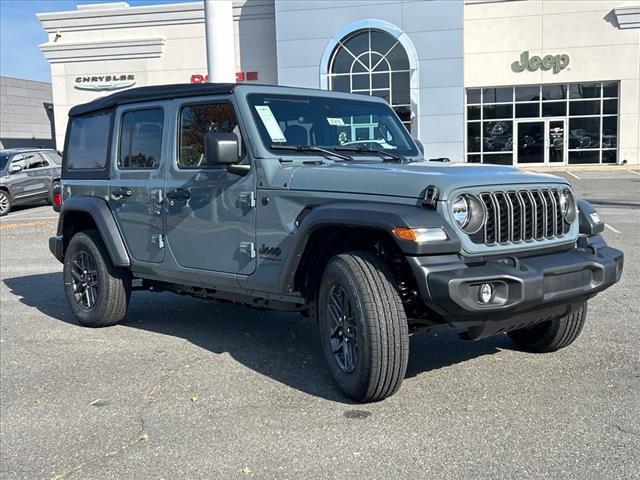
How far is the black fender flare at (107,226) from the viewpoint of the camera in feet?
19.9

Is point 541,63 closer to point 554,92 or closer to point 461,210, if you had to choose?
point 554,92

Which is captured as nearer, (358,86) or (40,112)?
(358,86)

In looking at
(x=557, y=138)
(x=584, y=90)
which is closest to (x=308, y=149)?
(x=557, y=138)

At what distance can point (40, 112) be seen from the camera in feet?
197

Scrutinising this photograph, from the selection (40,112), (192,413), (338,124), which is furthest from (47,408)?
(40,112)

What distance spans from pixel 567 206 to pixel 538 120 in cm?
2786

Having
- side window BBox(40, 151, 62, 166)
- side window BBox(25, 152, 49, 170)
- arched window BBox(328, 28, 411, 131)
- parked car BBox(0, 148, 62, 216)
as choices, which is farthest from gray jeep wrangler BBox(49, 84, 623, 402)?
arched window BBox(328, 28, 411, 131)

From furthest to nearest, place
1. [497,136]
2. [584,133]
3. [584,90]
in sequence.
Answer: [497,136] < [584,133] < [584,90]

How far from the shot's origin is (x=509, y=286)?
3873 mm

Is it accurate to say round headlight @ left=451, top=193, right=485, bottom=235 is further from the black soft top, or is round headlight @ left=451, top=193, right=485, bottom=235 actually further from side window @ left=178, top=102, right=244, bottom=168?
the black soft top

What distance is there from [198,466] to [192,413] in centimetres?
76

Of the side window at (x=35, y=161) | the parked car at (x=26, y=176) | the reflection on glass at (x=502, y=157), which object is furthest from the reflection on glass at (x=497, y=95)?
the side window at (x=35, y=161)

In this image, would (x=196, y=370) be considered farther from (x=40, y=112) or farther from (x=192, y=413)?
(x=40, y=112)

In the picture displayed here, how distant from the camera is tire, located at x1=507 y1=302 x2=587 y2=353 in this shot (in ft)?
16.4
